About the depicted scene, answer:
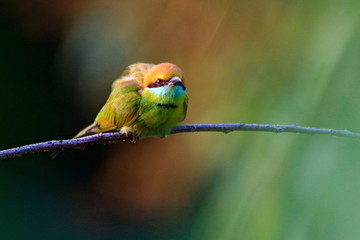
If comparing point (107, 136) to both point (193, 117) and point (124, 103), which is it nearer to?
point (124, 103)

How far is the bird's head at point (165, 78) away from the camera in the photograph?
1.11 meters

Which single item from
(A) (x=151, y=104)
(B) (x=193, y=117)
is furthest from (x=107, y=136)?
(B) (x=193, y=117)

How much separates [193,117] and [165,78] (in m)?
0.60

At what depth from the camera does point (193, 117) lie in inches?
66.8

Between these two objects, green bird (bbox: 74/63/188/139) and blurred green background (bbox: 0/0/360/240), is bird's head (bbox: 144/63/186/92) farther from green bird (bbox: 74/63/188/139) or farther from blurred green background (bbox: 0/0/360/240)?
blurred green background (bbox: 0/0/360/240)

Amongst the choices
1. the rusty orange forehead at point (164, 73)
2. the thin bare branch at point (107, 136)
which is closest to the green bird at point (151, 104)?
the rusty orange forehead at point (164, 73)

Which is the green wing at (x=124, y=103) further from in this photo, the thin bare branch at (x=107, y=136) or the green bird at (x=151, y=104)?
the thin bare branch at (x=107, y=136)

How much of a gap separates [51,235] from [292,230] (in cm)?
167

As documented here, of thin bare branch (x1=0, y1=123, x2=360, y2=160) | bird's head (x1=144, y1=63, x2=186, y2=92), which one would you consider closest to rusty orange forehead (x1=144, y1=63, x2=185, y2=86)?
bird's head (x1=144, y1=63, x2=186, y2=92)

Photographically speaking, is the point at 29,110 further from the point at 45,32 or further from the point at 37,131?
the point at 45,32

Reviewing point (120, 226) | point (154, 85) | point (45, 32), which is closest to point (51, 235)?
point (120, 226)

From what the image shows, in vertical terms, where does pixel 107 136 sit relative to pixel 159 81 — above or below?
below

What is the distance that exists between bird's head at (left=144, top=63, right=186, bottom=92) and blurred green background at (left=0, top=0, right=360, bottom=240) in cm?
17

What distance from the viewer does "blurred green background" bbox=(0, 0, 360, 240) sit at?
0.75 m
